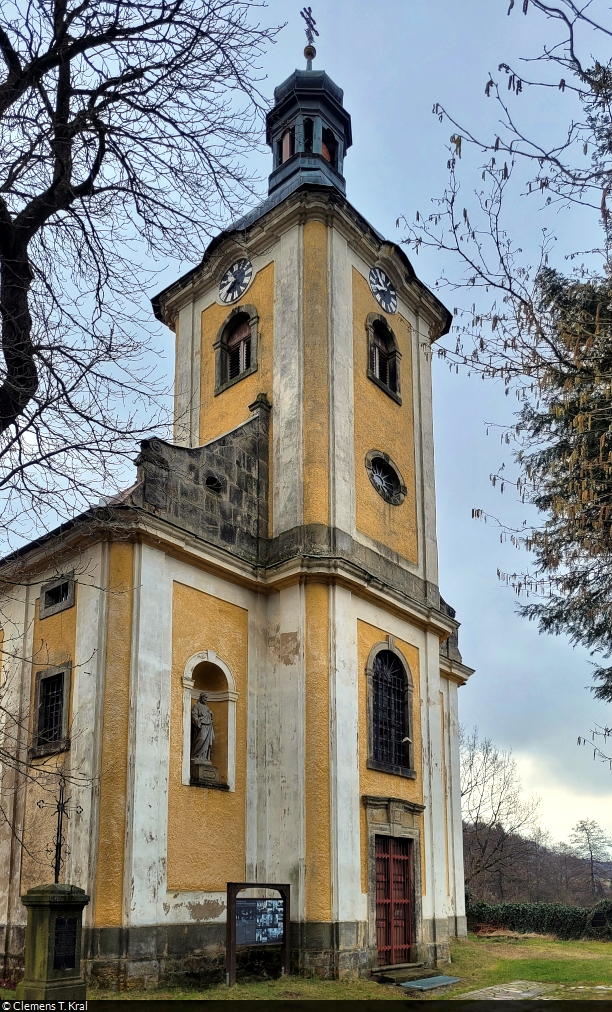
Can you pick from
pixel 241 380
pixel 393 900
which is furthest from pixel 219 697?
pixel 241 380

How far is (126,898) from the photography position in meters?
13.4

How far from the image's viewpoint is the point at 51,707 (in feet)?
51.0

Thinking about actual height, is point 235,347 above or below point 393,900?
above

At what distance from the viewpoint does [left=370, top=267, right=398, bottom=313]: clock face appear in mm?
22031

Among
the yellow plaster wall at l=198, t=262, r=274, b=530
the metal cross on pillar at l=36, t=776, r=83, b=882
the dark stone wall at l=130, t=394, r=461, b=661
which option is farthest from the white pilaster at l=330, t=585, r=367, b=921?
the metal cross on pillar at l=36, t=776, r=83, b=882

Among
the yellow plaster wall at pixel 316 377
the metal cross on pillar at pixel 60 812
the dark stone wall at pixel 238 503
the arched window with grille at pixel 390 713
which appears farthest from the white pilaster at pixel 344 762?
the metal cross on pillar at pixel 60 812

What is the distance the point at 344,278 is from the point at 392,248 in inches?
97.3

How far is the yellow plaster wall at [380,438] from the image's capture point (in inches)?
776

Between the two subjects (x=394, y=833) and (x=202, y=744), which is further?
(x=394, y=833)

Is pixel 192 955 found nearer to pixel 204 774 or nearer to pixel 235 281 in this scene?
pixel 204 774

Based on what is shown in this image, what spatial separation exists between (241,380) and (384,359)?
149 inches

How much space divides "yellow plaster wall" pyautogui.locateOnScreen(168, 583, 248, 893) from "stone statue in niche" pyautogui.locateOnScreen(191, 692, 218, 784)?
285 millimetres

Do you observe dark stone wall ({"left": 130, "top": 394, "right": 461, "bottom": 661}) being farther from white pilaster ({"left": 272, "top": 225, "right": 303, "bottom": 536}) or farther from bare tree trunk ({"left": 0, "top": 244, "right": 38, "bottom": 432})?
bare tree trunk ({"left": 0, "top": 244, "right": 38, "bottom": 432})

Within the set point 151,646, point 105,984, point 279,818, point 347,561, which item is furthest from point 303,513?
point 105,984
